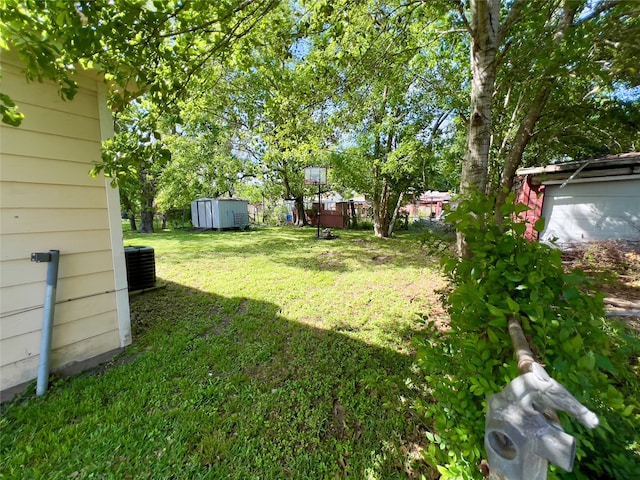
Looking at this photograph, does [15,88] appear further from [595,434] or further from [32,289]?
[595,434]

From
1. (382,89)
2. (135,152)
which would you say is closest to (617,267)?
(382,89)

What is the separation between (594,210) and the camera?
647cm

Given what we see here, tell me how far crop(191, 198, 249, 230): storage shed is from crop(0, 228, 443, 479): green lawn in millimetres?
10763

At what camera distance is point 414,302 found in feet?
13.0

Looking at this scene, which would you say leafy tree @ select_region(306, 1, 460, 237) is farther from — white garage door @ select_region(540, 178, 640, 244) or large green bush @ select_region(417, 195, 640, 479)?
white garage door @ select_region(540, 178, 640, 244)

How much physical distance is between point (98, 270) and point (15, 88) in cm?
151

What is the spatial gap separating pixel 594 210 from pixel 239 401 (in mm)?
8769

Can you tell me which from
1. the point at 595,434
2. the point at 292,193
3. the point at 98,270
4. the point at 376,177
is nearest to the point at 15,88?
the point at 98,270

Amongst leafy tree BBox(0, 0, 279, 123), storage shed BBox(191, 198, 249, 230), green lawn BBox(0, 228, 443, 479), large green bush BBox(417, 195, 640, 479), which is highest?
leafy tree BBox(0, 0, 279, 123)

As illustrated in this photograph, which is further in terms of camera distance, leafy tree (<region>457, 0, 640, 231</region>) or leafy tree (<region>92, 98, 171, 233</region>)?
leafy tree (<region>457, 0, 640, 231</region>)

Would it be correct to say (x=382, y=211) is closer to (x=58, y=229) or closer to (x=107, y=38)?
(x=58, y=229)

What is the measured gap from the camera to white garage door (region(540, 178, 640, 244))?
5953mm

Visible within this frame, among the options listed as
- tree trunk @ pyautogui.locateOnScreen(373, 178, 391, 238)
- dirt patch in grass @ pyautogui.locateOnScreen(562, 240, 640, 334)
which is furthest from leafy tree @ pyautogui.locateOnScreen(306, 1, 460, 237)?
dirt patch in grass @ pyautogui.locateOnScreen(562, 240, 640, 334)

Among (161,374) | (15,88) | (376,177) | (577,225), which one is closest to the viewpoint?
(15,88)
